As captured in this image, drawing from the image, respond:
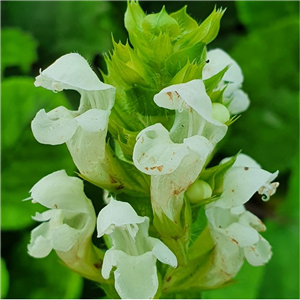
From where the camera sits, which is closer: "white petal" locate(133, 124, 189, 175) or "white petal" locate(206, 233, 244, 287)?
"white petal" locate(133, 124, 189, 175)

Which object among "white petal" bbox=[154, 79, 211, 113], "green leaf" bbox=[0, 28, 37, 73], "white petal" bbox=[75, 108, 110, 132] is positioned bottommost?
"green leaf" bbox=[0, 28, 37, 73]

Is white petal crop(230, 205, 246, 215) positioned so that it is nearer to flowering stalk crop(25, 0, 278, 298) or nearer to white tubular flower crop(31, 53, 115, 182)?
flowering stalk crop(25, 0, 278, 298)

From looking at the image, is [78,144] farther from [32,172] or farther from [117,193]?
[32,172]

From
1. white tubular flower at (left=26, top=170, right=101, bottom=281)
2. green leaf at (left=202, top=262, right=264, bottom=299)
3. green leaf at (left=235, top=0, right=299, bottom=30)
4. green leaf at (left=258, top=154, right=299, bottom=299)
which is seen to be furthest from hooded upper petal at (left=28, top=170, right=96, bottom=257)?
green leaf at (left=235, top=0, right=299, bottom=30)

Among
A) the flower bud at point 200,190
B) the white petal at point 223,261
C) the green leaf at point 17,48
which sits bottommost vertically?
the green leaf at point 17,48

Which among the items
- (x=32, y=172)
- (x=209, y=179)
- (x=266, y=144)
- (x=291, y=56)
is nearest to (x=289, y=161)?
(x=266, y=144)

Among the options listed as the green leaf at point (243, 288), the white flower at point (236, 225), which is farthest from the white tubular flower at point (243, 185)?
the green leaf at point (243, 288)

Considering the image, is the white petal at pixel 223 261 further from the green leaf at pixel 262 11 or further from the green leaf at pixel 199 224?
the green leaf at pixel 262 11
